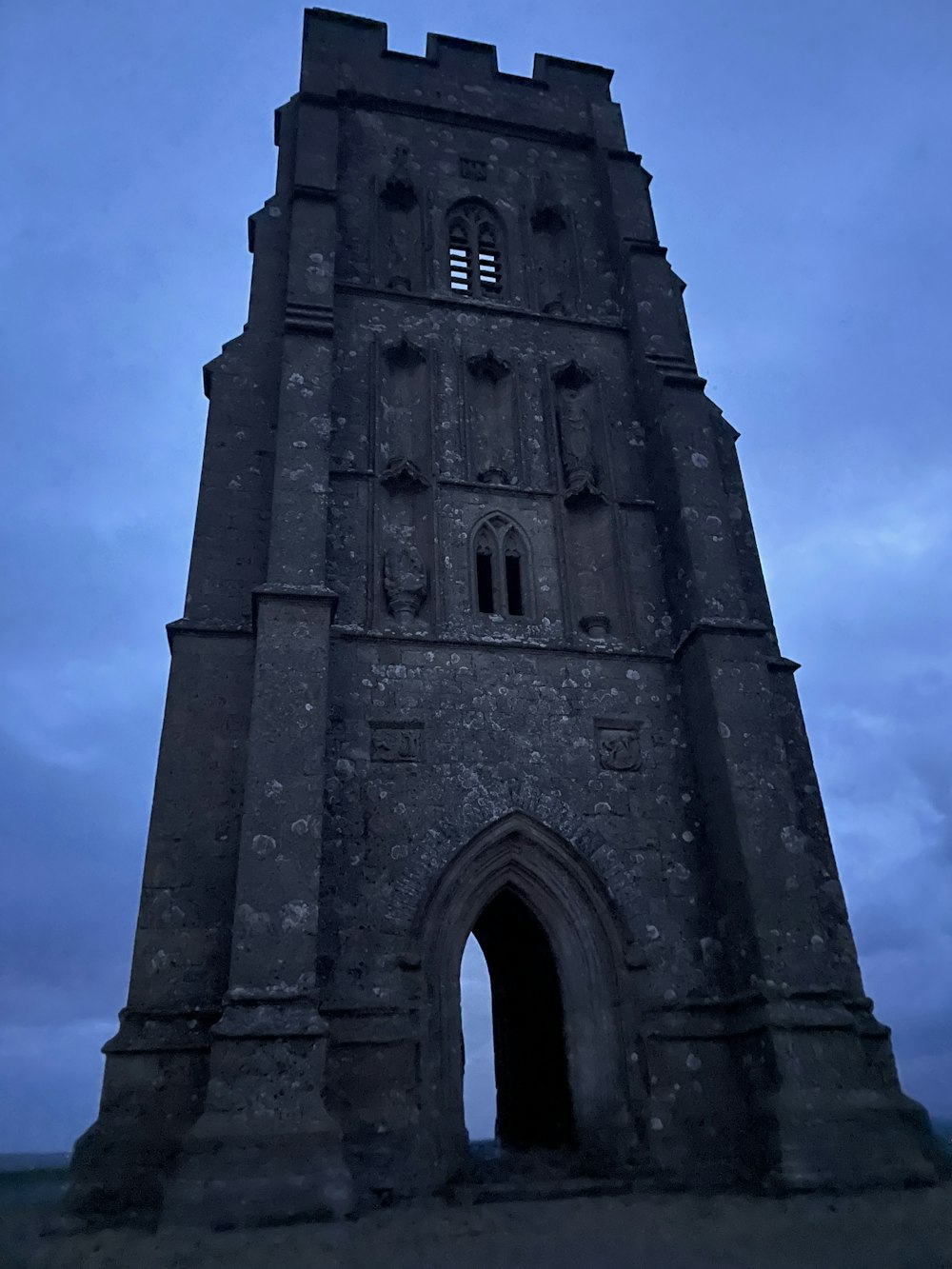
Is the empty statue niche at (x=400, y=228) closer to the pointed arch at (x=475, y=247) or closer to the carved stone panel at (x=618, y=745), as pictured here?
the pointed arch at (x=475, y=247)

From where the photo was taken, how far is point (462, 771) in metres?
11.1

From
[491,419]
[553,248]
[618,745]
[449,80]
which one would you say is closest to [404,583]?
[618,745]

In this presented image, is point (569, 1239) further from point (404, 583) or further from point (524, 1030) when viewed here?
point (404, 583)

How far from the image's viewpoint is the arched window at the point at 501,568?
41.8ft

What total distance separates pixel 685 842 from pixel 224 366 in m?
9.46

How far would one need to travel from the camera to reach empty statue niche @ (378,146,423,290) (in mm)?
15538

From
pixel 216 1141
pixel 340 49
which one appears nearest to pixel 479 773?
pixel 216 1141

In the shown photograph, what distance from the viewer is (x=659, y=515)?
45.1 feet

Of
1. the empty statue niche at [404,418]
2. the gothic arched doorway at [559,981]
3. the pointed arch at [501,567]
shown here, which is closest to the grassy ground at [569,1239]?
the gothic arched doorway at [559,981]

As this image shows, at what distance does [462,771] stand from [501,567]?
3.28 metres

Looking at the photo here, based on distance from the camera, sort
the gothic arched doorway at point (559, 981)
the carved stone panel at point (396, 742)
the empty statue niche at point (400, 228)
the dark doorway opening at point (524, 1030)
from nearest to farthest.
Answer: the gothic arched doorway at point (559, 981), the carved stone panel at point (396, 742), the dark doorway opening at point (524, 1030), the empty statue niche at point (400, 228)

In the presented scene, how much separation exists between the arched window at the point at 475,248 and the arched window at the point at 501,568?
5.13 meters

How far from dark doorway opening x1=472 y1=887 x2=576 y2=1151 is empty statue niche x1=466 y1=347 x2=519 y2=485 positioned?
6224mm

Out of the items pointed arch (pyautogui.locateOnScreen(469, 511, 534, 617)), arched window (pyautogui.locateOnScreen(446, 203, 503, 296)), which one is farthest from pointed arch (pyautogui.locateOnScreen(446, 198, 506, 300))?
pointed arch (pyautogui.locateOnScreen(469, 511, 534, 617))
